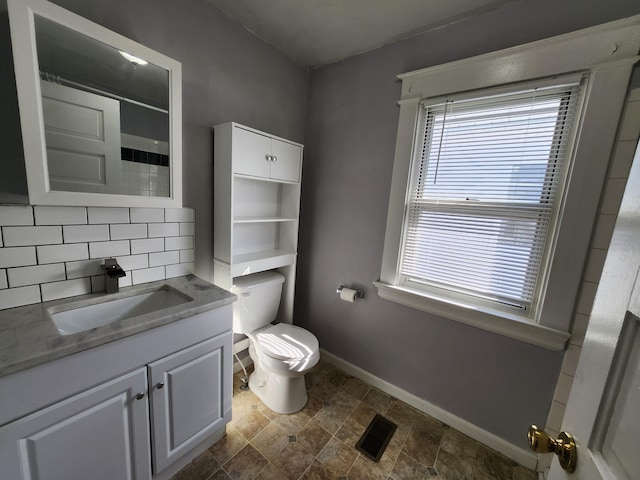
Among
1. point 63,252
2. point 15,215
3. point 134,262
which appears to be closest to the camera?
point 15,215

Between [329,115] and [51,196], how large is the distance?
1663 millimetres

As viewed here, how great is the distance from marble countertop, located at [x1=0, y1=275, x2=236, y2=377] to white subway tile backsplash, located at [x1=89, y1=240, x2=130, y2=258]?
7.2 inches

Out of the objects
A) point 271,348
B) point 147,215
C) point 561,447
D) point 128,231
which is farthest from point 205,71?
point 561,447

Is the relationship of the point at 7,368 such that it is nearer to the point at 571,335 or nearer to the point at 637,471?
the point at 637,471

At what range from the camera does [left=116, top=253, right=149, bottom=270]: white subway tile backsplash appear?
49.9 inches

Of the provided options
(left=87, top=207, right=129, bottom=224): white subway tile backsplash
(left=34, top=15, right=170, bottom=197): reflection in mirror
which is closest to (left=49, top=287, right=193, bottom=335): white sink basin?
(left=87, top=207, right=129, bottom=224): white subway tile backsplash

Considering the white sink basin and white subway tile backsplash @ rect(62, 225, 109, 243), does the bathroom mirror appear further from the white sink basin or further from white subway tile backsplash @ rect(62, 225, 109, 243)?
the white sink basin

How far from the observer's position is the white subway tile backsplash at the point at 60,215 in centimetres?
103

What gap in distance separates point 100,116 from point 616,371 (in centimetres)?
174

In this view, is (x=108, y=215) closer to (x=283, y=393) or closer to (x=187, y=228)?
(x=187, y=228)

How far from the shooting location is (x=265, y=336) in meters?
1.67

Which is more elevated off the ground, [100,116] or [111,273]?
[100,116]

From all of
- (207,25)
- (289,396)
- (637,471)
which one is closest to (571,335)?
(637,471)

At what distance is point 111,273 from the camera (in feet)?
3.82
